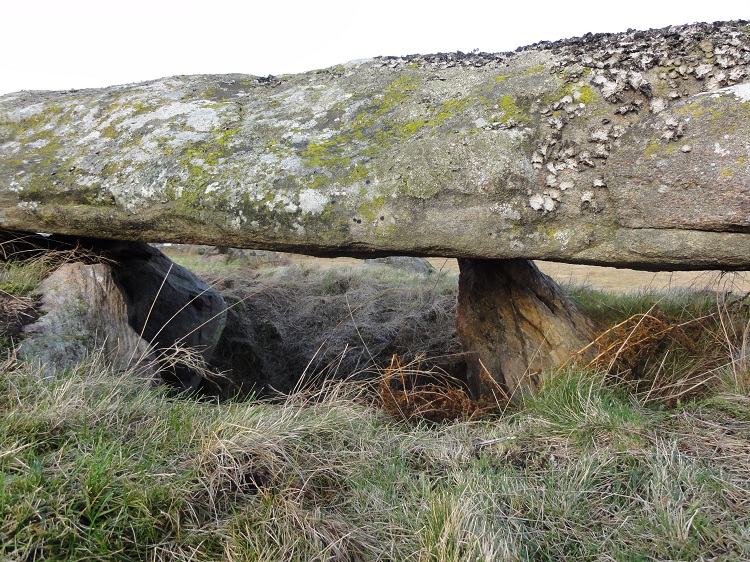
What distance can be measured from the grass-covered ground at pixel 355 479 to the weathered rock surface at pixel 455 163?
0.90m

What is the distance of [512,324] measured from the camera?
183 inches

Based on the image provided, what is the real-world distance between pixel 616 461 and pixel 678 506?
1.21ft

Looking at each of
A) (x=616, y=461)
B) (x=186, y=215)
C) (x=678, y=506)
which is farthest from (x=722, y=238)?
(x=186, y=215)

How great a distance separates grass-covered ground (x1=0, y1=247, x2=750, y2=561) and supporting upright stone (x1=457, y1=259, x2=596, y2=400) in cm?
113

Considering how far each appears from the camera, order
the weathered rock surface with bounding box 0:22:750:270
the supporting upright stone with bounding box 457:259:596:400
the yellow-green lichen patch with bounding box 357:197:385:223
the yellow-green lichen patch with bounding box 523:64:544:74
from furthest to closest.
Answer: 1. the supporting upright stone with bounding box 457:259:596:400
2. the yellow-green lichen patch with bounding box 523:64:544:74
3. the yellow-green lichen patch with bounding box 357:197:385:223
4. the weathered rock surface with bounding box 0:22:750:270

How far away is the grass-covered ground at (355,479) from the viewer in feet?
6.42

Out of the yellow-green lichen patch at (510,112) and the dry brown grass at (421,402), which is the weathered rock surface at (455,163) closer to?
the yellow-green lichen patch at (510,112)

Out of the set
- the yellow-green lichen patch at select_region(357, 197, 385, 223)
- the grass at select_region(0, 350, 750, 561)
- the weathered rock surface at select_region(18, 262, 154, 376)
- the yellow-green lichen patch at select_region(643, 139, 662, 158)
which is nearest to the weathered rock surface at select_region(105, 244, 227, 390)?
the weathered rock surface at select_region(18, 262, 154, 376)

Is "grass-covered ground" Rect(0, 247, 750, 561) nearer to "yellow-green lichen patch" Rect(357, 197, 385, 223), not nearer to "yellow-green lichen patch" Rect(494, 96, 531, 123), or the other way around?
"yellow-green lichen patch" Rect(357, 197, 385, 223)

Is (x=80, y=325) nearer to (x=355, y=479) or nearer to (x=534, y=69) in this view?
(x=355, y=479)

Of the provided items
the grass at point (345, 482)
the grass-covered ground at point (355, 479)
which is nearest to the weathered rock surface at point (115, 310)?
the grass-covered ground at point (355, 479)

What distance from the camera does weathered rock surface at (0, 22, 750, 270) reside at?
321cm

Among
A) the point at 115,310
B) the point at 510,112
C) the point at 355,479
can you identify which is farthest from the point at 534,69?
the point at 115,310

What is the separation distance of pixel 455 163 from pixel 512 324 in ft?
5.26
